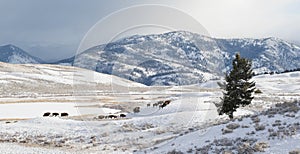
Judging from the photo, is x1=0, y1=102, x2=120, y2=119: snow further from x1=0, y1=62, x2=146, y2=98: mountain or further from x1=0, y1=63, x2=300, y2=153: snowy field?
x1=0, y1=62, x2=146, y2=98: mountain

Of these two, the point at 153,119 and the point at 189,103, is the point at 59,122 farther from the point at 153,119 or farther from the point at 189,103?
the point at 189,103

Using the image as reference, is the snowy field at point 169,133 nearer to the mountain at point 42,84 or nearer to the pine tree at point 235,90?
the pine tree at point 235,90

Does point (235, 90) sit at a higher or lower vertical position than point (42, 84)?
higher

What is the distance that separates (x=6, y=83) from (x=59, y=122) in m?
85.3

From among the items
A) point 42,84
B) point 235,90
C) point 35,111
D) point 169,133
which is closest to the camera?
point 169,133

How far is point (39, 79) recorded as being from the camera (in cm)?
13575

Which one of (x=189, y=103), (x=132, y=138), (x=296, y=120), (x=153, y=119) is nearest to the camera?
(x=296, y=120)

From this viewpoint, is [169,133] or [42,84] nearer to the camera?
[169,133]

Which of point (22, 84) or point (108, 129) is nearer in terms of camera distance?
point (108, 129)

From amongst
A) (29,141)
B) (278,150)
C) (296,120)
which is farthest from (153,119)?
(278,150)

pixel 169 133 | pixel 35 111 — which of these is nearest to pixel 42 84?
pixel 35 111

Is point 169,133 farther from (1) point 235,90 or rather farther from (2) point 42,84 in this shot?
(2) point 42,84

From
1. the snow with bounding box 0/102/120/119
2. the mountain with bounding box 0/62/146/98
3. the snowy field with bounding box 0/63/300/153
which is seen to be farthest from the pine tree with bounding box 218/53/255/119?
the mountain with bounding box 0/62/146/98

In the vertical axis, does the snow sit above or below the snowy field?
below
